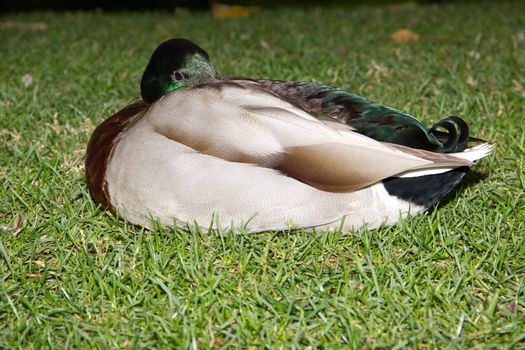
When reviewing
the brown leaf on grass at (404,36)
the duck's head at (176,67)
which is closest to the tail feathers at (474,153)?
the duck's head at (176,67)

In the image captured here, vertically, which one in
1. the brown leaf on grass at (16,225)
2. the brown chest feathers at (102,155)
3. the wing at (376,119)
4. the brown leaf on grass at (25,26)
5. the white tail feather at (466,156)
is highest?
the wing at (376,119)

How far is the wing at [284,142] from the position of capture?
224cm

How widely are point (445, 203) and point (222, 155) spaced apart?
39.6 inches

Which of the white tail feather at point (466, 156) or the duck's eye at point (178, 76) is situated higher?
the duck's eye at point (178, 76)

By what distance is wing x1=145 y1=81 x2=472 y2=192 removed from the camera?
224cm

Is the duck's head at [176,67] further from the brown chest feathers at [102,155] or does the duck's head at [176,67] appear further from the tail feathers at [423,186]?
the tail feathers at [423,186]

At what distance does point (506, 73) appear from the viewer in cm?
441

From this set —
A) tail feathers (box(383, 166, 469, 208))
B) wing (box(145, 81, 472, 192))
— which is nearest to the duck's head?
wing (box(145, 81, 472, 192))

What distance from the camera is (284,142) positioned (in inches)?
90.4

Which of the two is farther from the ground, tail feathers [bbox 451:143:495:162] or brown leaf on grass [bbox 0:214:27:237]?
tail feathers [bbox 451:143:495:162]

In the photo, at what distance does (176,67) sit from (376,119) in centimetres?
90

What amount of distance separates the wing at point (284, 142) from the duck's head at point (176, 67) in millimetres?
410

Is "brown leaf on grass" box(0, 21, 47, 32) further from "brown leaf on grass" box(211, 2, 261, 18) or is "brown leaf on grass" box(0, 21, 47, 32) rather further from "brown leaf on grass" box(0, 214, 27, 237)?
"brown leaf on grass" box(0, 214, 27, 237)

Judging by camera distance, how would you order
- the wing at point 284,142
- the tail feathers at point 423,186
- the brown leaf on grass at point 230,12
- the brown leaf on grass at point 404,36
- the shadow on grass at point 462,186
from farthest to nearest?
the brown leaf on grass at point 230,12 → the brown leaf on grass at point 404,36 → the shadow on grass at point 462,186 → the tail feathers at point 423,186 → the wing at point 284,142
